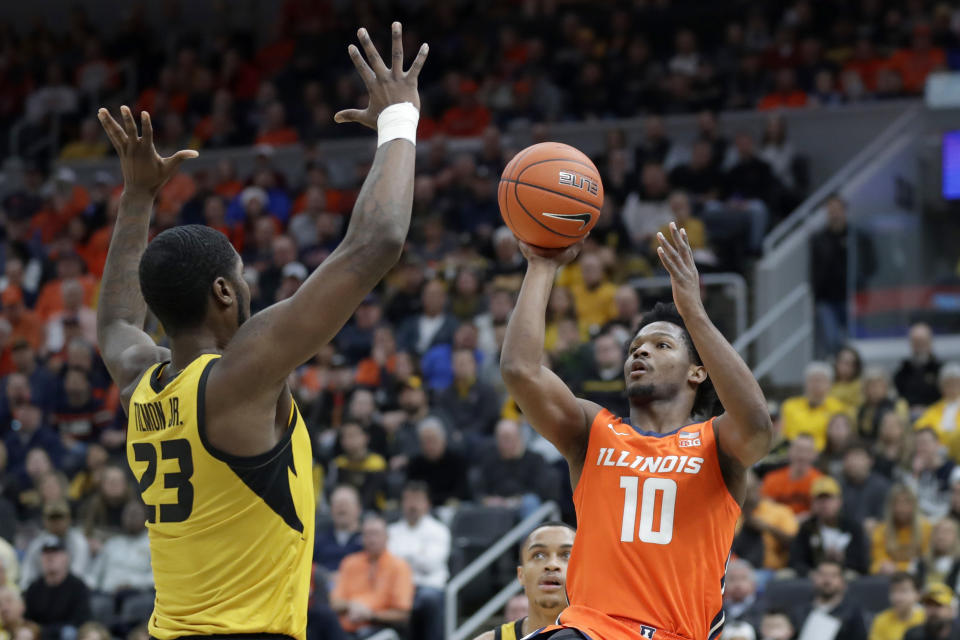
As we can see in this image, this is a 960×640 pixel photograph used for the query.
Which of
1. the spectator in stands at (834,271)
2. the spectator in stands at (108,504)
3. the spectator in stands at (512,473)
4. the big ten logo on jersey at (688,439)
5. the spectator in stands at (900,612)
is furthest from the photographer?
the spectator in stands at (834,271)

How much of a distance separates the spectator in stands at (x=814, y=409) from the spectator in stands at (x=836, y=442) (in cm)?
35

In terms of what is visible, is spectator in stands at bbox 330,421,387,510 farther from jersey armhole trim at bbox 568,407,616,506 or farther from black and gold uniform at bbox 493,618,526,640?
jersey armhole trim at bbox 568,407,616,506

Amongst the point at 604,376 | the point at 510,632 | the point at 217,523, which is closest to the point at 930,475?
the point at 604,376

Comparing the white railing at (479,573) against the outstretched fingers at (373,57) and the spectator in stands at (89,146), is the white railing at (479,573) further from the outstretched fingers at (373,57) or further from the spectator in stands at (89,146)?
the spectator in stands at (89,146)

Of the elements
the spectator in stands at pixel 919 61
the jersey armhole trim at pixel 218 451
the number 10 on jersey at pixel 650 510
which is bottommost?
the number 10 on jersey at pixel 650 510

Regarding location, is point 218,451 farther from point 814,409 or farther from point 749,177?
point 749,177

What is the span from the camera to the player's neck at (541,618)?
6.19 m

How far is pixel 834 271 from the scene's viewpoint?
14.3 meters

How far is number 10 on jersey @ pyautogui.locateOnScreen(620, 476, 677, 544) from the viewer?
4.91 metres

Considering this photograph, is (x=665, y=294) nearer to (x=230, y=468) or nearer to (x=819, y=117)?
(x=819, y=117)

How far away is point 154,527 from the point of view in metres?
3.97

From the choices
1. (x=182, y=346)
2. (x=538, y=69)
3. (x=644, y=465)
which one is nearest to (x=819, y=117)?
(x=538, y=69)

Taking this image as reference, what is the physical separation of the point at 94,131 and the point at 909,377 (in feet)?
44.2

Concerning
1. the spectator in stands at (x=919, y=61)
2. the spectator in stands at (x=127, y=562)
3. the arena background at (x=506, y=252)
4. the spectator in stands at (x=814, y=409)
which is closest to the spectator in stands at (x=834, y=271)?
the arena background at (x=506, y=252)
